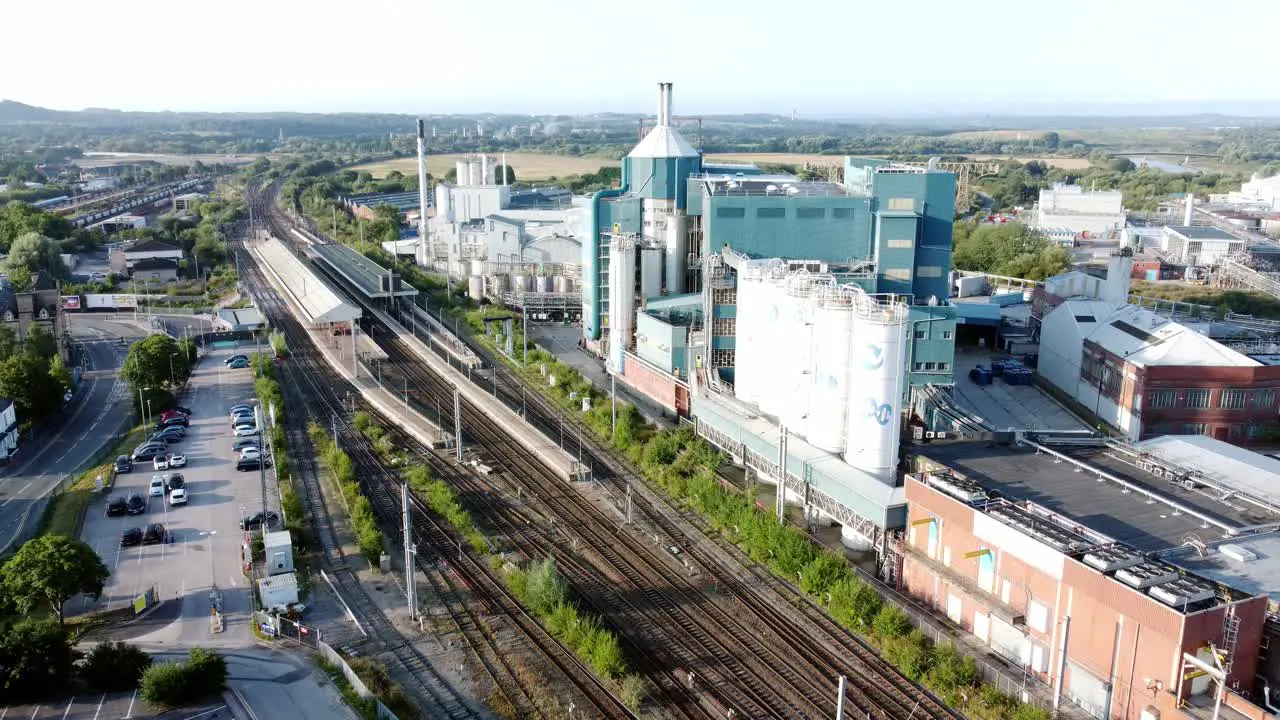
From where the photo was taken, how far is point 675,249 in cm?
4034

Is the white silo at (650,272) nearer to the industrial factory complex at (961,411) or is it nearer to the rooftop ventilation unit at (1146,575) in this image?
the industrial factory complex at (961,411)

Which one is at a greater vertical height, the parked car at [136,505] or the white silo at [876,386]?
the white silo at [876,386]

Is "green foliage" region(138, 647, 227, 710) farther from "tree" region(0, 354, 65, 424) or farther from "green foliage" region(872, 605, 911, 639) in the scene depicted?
"tree" region(0, 354, 65, 424)

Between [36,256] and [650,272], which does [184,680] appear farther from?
[36,256]

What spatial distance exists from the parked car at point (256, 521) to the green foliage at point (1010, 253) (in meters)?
45.2

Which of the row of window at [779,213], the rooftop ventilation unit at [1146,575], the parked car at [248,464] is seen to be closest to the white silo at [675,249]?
the row of window at [779,213]

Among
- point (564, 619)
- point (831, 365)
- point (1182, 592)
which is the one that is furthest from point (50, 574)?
point (1182, 592)

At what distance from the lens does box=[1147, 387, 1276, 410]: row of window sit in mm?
32188

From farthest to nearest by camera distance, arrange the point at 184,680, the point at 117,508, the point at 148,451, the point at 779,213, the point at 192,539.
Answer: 1. the point at 779,213
2. the point at 148,451
3. the point at 117,508
4. the point at 192,539
5. the point at 184,680

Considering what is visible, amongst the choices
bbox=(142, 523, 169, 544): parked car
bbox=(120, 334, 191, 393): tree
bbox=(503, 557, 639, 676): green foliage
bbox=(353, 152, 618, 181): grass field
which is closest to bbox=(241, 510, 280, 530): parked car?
bbox=(142, 523, 169, 544): parked car

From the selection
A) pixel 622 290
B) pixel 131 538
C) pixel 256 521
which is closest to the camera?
pixel 131 538

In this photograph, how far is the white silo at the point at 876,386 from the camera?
2284 cm

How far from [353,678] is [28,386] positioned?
71.2 feet

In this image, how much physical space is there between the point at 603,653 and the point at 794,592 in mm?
5470
